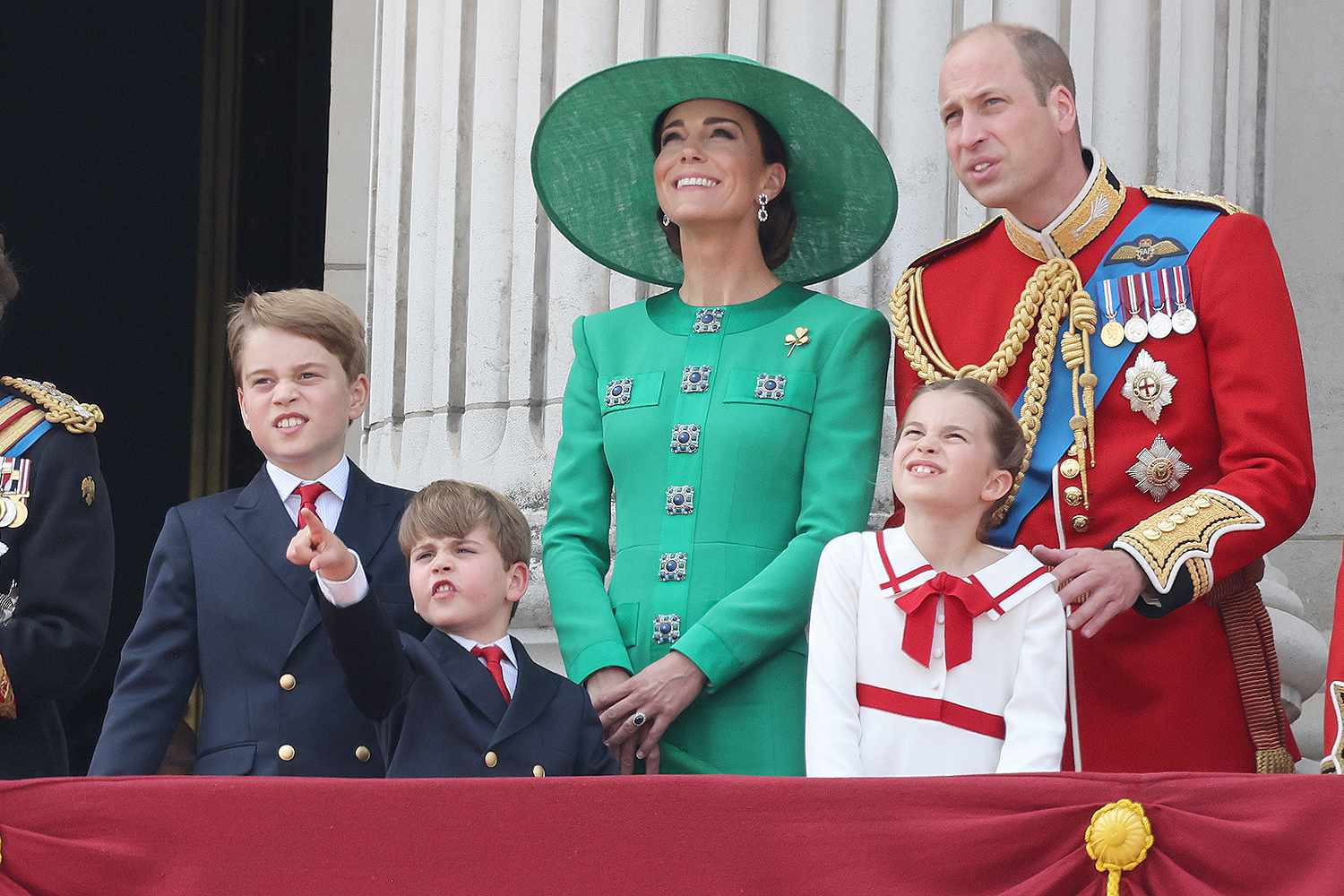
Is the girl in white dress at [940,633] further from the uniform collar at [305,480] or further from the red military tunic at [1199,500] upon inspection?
the uniform collar at [305,480]

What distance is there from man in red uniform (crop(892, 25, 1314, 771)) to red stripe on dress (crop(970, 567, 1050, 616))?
0.06 m

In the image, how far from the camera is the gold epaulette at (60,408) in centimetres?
377

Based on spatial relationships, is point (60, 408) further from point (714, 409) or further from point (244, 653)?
point (714, 409)

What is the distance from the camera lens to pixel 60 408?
3.79m

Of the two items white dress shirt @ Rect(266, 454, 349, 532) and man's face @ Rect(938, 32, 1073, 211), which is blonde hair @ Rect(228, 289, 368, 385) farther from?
man's face @ Rect(938, 32, 1073, 211)

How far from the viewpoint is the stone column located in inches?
187

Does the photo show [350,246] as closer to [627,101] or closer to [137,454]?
[137,454]

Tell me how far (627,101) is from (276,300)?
74cm

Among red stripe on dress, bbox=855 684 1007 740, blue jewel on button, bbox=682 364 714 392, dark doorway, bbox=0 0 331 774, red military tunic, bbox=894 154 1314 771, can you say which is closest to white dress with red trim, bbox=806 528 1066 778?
red stripe on dress, bbox=855 684 1007 740

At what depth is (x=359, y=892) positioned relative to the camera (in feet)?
8.98

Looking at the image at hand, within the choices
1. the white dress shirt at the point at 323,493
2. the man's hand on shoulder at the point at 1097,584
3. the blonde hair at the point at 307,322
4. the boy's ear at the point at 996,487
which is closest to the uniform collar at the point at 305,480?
the white dress shirt at the point at 323,493

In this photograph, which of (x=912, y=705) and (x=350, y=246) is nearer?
(x=912, y=705)

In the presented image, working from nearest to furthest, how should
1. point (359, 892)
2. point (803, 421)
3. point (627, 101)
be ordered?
1. point (359, 892)
2. point (803, 421)
3. point (627, 101)

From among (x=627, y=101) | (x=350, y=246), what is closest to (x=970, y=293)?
(x=627, y=101)
